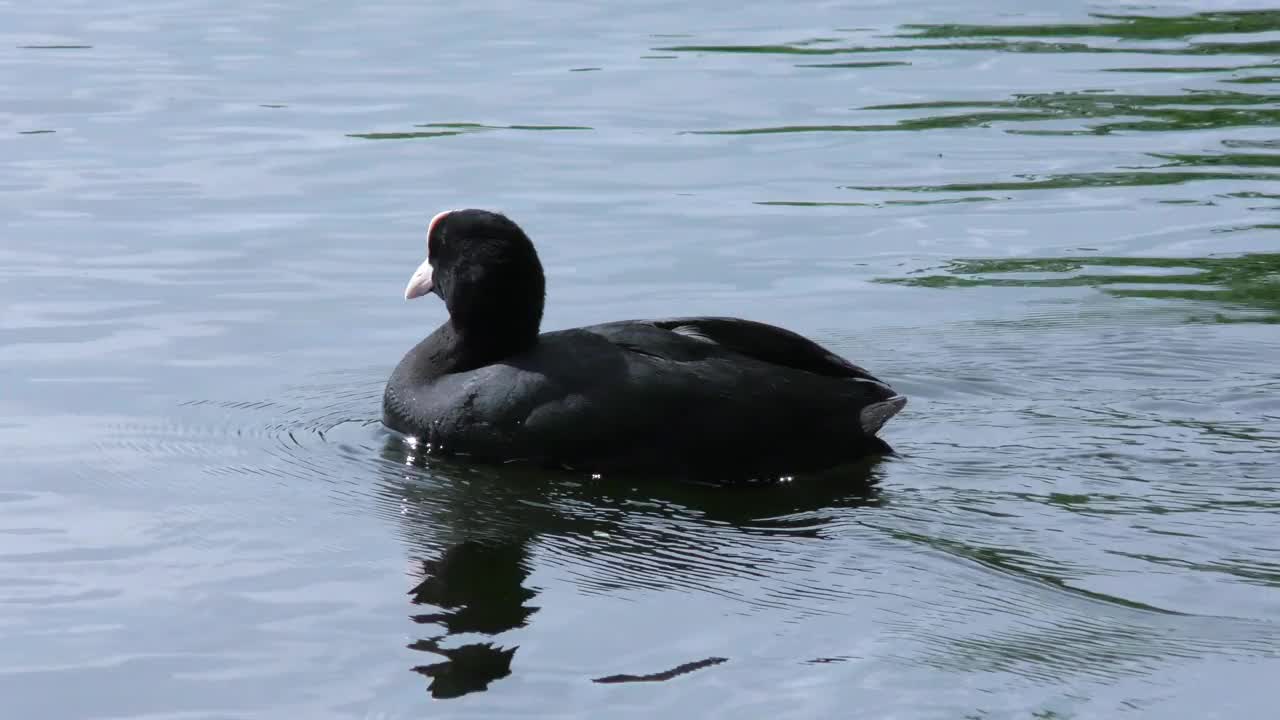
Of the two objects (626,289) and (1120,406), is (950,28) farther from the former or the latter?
(1120,406)

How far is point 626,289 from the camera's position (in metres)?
8.82

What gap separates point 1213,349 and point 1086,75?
647 cm

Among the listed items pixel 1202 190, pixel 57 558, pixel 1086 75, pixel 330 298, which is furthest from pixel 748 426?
pixel 1086 75

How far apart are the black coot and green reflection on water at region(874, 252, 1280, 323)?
243cm

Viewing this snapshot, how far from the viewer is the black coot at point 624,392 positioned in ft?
20.9

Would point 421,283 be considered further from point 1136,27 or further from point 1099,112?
point 1136,27

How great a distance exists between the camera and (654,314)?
27.7ft

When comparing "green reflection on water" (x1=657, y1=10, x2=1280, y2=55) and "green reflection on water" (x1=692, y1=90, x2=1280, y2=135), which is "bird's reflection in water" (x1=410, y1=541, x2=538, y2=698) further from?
"green reflection on water" (x1=657, y1=10, x2=1280, y2=55)

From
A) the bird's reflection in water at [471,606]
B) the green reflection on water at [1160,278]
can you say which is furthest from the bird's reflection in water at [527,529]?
the green reflection on water at [1160,278]

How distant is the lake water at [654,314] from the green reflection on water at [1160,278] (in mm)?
36

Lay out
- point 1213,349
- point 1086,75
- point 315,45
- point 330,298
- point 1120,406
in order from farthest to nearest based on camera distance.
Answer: point 315,45 < point 1086,75 < point 330,298 < point 1213,349 < point 1120,406

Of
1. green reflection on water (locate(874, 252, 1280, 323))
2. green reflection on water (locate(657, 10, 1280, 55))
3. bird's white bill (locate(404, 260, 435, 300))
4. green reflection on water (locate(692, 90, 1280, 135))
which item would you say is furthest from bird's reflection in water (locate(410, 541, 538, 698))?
green reflection on water (locate(657, 10, 1280, 55))

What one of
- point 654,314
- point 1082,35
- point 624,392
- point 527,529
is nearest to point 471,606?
point 527,529

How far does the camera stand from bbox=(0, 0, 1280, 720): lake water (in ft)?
15.6
